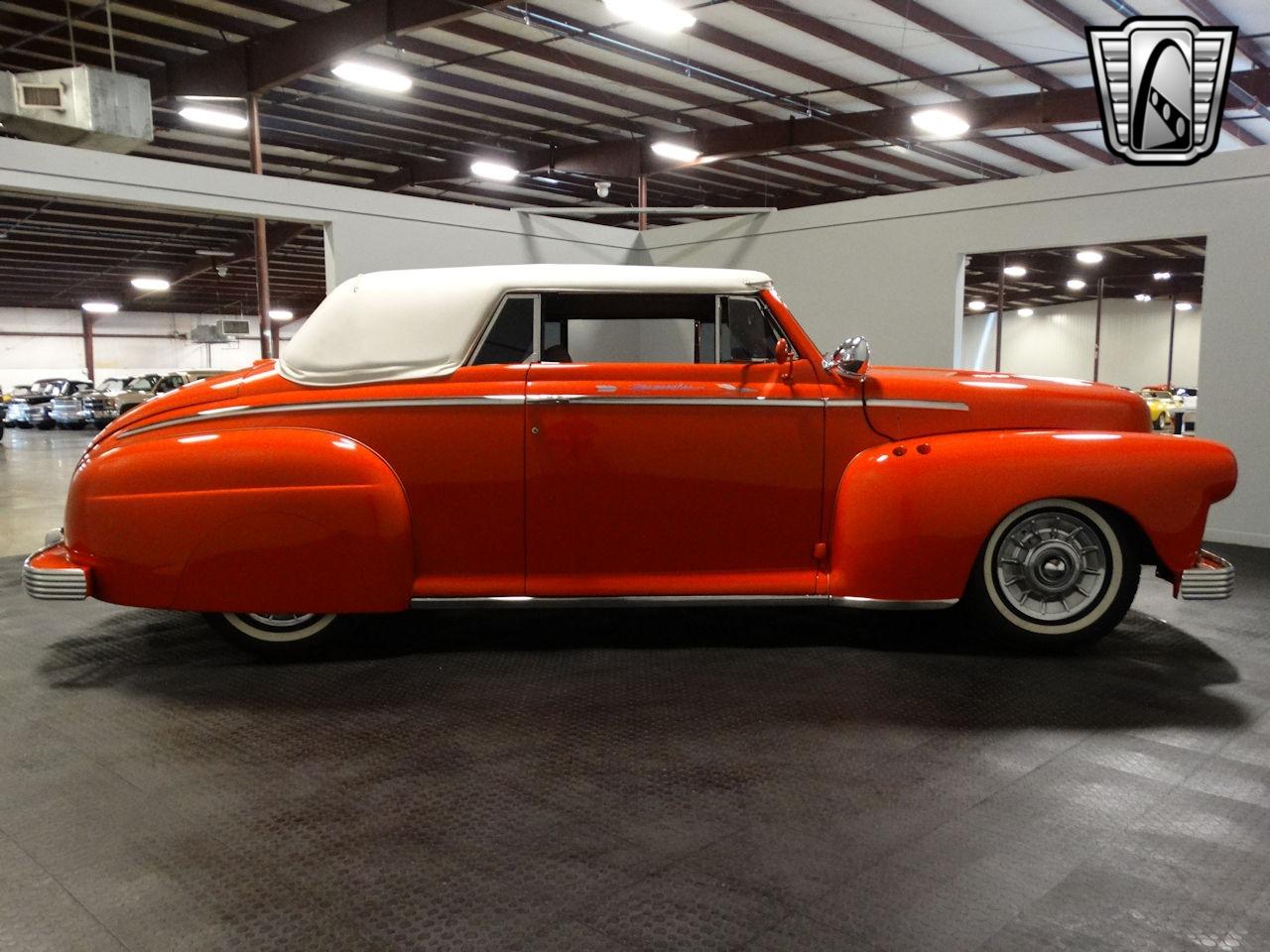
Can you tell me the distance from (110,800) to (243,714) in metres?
0.58

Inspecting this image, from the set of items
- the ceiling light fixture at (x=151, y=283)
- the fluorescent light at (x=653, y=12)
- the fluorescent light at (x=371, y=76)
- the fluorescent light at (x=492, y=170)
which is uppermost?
the fluorescent light at (x=371, y=76)

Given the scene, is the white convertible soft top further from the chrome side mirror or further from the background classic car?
the background classic car

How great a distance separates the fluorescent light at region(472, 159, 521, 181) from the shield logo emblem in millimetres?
7918

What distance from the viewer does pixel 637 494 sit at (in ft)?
11.0

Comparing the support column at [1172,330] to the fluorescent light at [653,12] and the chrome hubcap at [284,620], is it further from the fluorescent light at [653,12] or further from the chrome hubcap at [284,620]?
the chrome hubcap at [284,620]

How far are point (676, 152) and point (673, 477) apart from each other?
928 cm

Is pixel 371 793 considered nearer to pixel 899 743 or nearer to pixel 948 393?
pixel 899 743

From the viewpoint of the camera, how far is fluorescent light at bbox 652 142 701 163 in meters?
11.4

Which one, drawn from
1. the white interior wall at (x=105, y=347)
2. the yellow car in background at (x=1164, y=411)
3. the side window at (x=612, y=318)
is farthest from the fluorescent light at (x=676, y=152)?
the white interior wall at (x=105, y=347)

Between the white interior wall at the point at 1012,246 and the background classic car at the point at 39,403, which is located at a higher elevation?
the white interior wall at the point at 1012,246

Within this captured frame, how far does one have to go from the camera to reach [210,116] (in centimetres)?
1001

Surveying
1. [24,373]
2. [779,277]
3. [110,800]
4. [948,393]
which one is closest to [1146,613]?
[948,393]

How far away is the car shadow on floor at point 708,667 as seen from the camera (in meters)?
2.96

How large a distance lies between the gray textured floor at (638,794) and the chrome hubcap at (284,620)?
19 cm
